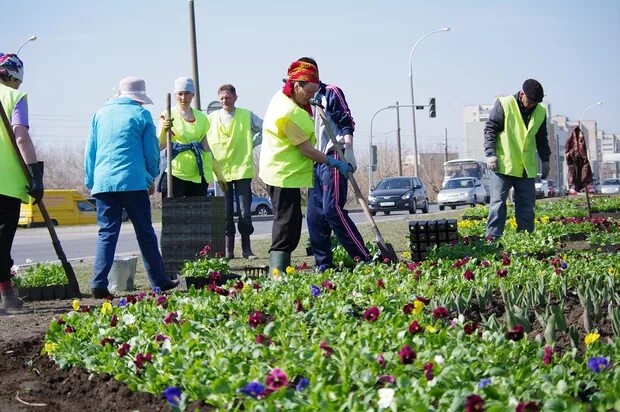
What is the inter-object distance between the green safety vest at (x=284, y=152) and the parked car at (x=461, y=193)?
39.4 m

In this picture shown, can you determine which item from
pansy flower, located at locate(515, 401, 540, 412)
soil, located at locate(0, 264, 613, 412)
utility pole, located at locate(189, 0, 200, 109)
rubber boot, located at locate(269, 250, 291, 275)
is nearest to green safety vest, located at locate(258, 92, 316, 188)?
rubber boot, located at locate(269, 250, 291, 275)

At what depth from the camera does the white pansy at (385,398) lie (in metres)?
3.50

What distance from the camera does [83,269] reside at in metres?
12.4

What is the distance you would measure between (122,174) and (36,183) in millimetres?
912

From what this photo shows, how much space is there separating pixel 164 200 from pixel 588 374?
285 inches

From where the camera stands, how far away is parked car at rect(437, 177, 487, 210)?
48.3 metres

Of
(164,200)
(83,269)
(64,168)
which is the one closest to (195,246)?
(164,200)

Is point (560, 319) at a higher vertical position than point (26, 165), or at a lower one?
lower

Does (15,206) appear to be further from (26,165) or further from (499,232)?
(499,232)

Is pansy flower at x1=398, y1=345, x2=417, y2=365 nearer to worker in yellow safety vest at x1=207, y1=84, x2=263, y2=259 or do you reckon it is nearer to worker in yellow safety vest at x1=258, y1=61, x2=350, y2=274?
worker in yellow safety vest at x1=258, y1=61, x2=350, y2=274

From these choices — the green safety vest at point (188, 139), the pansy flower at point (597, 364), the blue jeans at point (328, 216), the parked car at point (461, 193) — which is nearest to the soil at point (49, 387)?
the pansy flower at point (597, 364)

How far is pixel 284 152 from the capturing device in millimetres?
9234

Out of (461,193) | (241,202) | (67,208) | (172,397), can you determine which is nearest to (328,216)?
(241,202)

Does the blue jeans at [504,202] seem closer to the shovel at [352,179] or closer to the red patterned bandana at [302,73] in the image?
the shovel at [352,179]
